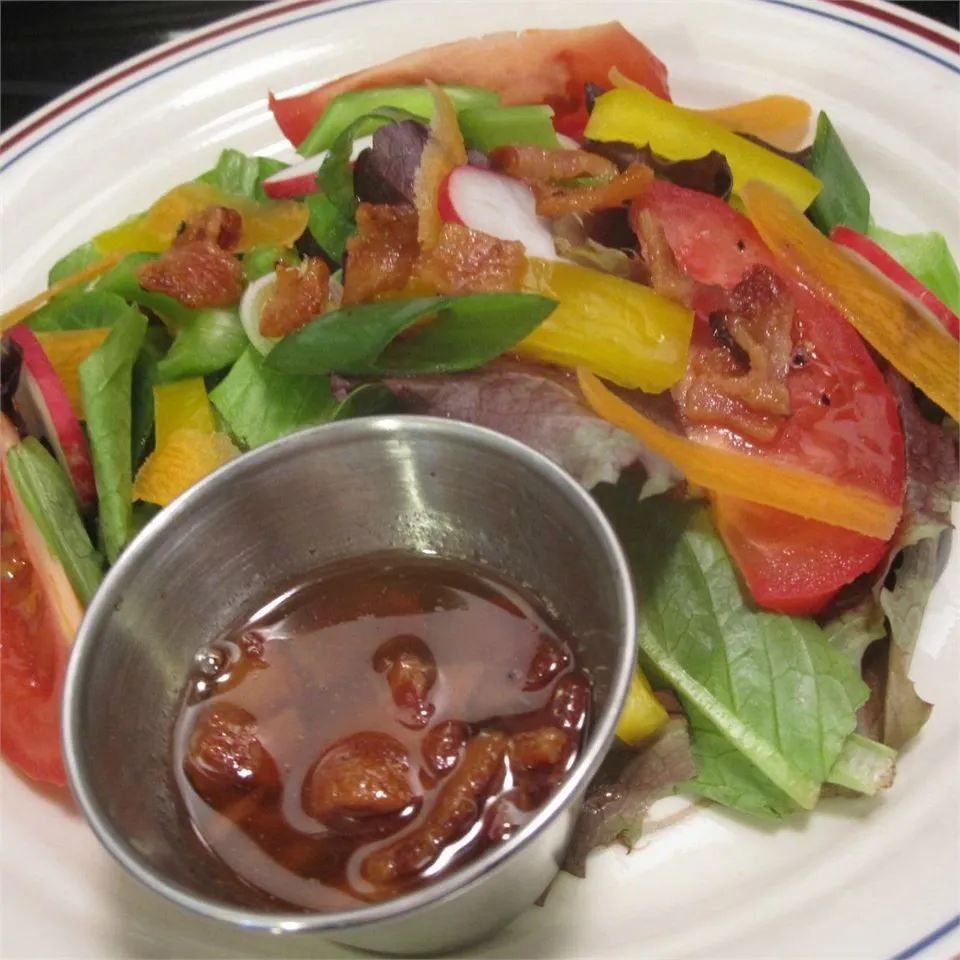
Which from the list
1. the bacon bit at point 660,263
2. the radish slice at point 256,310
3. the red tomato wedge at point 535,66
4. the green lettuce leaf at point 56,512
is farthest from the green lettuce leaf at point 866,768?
the red tomato wedge at point 535,66

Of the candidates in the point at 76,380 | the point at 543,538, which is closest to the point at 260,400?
the point at 76,380

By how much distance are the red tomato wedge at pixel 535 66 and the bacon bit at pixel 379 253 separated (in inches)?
29.6

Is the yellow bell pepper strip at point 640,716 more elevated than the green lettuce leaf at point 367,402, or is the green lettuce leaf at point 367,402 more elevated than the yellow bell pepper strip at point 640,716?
the green lettuce leaf at point 367,402

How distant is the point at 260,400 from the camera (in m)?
2.48

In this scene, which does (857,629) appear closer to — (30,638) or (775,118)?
(775,118)

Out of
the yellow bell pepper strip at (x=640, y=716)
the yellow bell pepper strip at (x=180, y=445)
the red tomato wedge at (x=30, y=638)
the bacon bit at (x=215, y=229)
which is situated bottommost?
the red tomato wedge at (x=30, y=638)

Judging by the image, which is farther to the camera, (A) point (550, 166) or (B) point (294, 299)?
(A) point (550, 166)

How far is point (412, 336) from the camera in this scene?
2.32 metres

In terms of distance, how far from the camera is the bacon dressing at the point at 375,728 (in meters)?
1.74

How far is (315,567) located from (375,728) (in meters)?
0.44

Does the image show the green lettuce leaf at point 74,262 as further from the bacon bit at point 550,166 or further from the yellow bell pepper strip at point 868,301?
the yellow bell pepper strip at point 868,301

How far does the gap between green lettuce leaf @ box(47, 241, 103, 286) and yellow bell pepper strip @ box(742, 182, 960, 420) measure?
1.78m

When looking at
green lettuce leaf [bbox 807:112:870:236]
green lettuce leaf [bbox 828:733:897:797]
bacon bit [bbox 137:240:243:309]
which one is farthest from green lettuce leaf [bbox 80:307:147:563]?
green lettuce leaf [bbox 807:112:870:236]

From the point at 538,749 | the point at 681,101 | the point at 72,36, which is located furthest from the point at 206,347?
the point at 72,36
